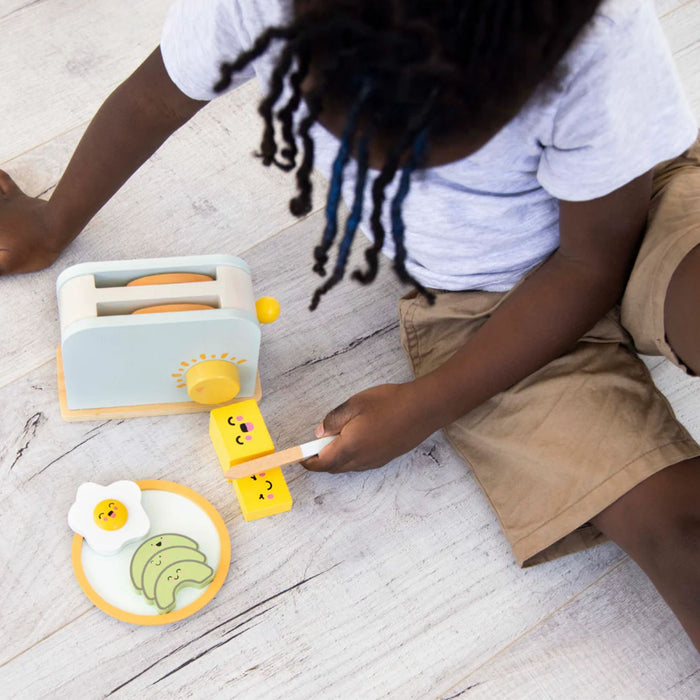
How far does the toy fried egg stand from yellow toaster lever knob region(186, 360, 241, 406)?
9cm

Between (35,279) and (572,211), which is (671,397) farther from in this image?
(35,279)

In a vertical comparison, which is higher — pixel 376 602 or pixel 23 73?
pixel 23 73

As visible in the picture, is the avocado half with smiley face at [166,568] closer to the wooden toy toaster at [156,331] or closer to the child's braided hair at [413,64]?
the wooden toy toaster at [156,331]

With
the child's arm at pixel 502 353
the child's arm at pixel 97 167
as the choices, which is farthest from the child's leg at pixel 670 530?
the child's arm at pixel 97 167

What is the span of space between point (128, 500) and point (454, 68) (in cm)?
45

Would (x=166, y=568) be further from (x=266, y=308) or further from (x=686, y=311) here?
(x=686, y=311)

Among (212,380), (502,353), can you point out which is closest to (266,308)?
(212,380)

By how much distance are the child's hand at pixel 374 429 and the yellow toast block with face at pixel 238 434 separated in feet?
0.15

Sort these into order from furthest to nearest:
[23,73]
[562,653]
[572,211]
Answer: [23,73] → [562,653] → [572,211]

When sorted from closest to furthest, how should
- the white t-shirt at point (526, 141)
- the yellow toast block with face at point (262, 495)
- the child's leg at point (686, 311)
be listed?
the white t-shirt at point (526, 141)
the child's leg at point (686, 311)
the yellow toast block with face at point (262, 495)

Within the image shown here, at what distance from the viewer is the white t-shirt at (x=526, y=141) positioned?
1.65ft

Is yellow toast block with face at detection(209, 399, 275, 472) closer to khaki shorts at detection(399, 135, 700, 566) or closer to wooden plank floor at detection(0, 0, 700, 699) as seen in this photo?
wooden plank floor at detection(0, 0, 700, 699)

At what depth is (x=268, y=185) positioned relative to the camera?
2.96 ft

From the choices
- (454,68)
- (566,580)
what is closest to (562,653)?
(566,580)
